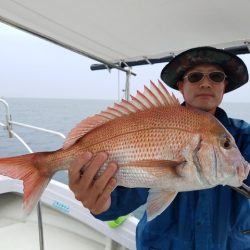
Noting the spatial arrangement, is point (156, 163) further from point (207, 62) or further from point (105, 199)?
point (207, 62)

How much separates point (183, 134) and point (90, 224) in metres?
2.11

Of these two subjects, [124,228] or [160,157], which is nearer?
[160,157]

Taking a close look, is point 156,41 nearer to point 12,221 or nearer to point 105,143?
point 105,143

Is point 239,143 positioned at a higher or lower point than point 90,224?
higher

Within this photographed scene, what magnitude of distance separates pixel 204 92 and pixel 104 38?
1.13m

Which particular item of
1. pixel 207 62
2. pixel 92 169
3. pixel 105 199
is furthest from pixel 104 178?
pixel 207 62

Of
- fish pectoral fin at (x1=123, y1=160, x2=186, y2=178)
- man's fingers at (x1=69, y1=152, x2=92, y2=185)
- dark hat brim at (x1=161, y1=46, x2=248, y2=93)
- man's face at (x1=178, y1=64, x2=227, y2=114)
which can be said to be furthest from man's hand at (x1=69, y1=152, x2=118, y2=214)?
dark hat brim at (x1=161, y1=46, x2=248, y2=93)

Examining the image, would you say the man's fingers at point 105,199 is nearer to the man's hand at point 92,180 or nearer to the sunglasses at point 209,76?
the man's hand at point 92,180

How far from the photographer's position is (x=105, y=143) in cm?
128

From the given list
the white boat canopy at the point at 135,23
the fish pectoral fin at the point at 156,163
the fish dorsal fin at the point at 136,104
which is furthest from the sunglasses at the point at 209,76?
the fish pectoral fin at the point at 156,163

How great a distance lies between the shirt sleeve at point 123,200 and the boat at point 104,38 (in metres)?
0.78

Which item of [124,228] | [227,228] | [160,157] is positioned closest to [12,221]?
[124,228]

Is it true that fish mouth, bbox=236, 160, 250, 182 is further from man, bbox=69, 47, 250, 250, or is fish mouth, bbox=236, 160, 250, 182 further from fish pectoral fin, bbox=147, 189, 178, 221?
man, bbox=69, 47, 250, 250

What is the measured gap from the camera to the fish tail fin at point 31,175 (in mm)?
1268
